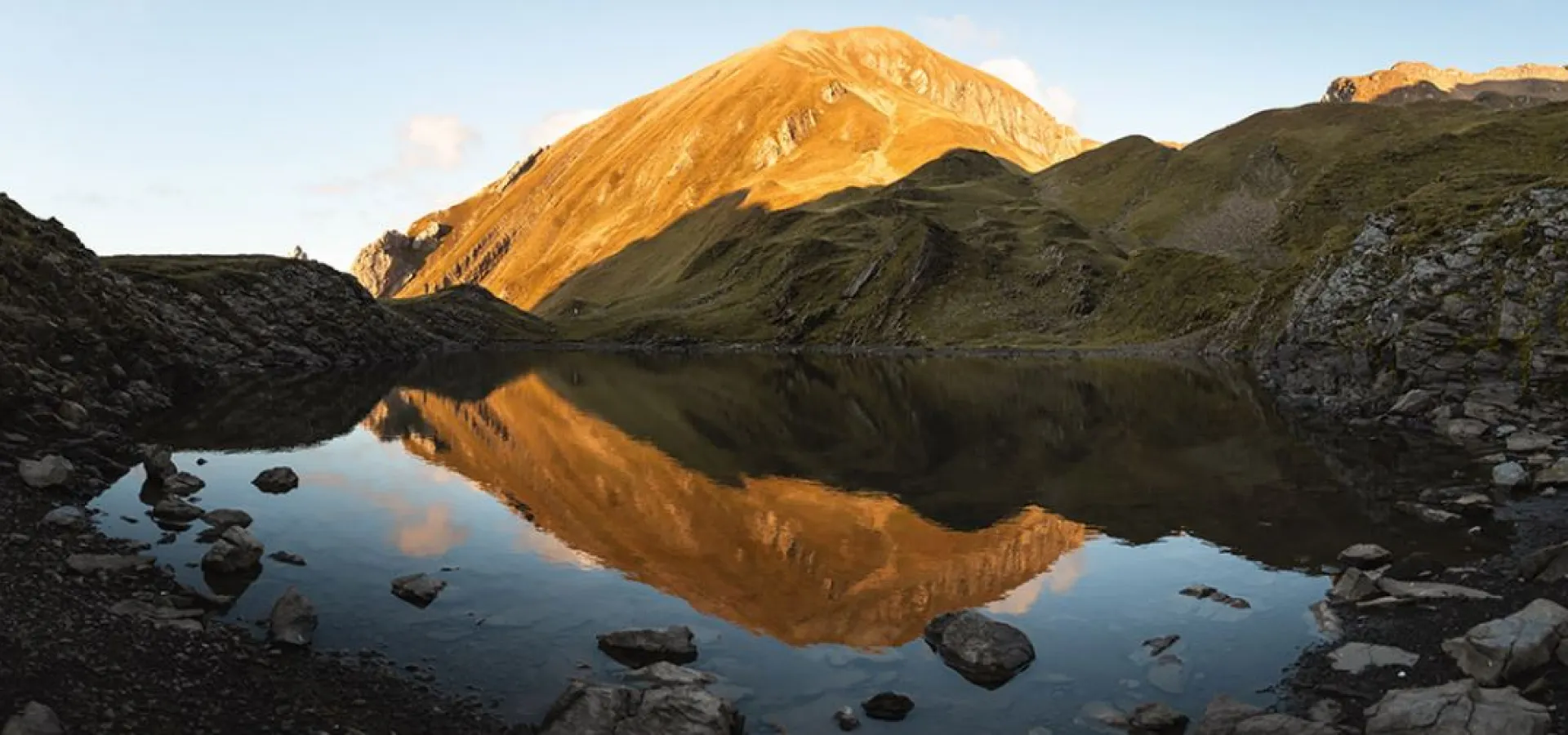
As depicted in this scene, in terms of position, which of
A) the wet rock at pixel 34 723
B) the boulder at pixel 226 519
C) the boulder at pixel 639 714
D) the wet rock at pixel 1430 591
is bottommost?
the boulder at pixel 639 714

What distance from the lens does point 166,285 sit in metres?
124

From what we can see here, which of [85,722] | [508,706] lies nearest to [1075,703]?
[508,706]

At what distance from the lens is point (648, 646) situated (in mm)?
24438

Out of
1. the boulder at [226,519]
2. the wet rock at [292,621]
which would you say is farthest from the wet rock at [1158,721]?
the boulder at [226,519]

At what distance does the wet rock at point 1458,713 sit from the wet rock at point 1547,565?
1105 centimetres

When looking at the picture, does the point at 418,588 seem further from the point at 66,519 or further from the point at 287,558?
the point at 66,519

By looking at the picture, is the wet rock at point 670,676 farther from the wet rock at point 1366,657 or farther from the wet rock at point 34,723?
the wet rock at point 1366,657

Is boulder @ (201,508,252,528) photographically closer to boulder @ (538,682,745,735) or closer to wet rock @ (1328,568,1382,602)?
boulder @ (538,682,745,735)

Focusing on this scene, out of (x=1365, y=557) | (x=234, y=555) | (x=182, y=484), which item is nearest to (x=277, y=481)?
(x=182, y=484)

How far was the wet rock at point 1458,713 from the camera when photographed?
1677 cm

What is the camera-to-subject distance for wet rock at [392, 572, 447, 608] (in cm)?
2847

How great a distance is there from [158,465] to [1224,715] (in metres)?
48.2

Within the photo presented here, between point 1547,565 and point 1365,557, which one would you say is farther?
point 1365,557

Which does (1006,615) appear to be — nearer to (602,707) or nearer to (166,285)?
(602,707)
